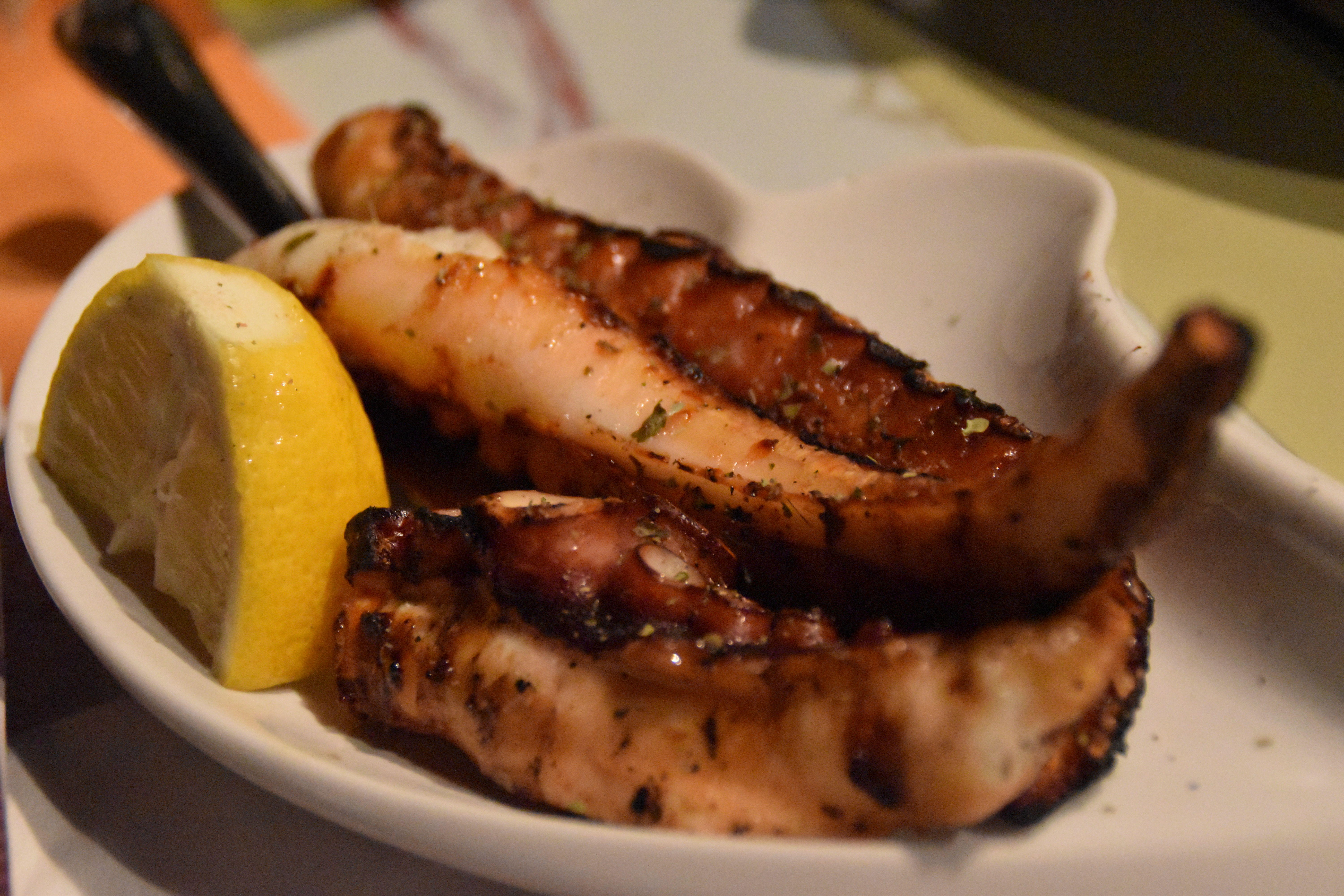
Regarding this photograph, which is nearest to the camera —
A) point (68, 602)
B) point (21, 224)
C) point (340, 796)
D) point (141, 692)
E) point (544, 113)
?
point (340, 796)

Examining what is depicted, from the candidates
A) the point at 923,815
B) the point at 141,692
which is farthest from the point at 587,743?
the point at 141,692

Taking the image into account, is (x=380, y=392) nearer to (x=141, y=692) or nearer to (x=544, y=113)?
(x=141, y=692)

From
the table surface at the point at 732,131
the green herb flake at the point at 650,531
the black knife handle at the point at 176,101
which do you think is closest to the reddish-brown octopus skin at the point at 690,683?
the green herb flake at the point at 650,531

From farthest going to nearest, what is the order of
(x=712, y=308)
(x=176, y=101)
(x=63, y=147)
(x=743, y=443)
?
(x=63, y=147) < (x=176, y=101) < (x=712, y=308) < (x=743, y=443)

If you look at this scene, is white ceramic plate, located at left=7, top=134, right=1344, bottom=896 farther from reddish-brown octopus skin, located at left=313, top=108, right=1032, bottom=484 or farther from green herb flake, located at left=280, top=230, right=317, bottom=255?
green herb flake, located at left=280, top=230, right=317, bottom=255

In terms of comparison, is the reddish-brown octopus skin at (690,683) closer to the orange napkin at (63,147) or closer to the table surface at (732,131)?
the table surface at (732,131)

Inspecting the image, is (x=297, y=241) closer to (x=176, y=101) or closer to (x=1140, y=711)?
(x=176, y=101)

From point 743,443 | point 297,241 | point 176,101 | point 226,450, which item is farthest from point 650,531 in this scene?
point 176,101
